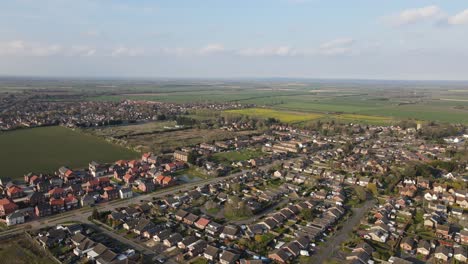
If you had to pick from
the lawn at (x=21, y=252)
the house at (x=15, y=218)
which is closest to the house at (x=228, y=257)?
the lawn at (x=21, y=252)

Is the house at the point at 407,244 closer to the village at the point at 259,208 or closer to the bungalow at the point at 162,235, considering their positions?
the village at the point at 259,208

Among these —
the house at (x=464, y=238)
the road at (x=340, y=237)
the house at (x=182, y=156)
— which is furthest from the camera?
the house at (x=182, y=156)

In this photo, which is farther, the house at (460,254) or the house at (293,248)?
the house at (293,248)

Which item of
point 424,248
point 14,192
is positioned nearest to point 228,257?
point 424,248

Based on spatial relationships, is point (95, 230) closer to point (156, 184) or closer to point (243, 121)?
point (156, 184)

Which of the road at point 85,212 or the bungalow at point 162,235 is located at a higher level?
the bungalow at point 162,235

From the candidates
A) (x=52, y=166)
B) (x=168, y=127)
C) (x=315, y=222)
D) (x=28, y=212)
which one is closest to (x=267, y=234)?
(x=315, y=222)

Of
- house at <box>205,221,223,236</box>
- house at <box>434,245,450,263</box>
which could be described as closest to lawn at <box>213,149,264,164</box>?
house at <box>205,221,223,236</box>
